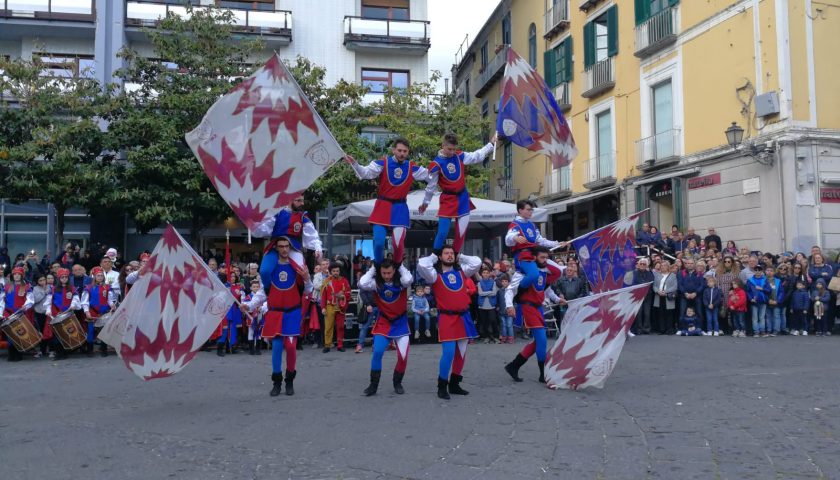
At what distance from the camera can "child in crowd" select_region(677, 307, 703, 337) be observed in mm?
14953

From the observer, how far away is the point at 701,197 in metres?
20.3

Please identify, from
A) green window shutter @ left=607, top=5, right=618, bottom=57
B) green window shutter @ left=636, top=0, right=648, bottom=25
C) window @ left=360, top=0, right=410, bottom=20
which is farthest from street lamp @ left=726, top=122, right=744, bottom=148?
window @ left=360, top=0, right=410, bottom=20

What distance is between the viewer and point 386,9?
102ft

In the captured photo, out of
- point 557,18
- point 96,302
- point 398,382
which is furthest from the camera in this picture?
point 557,18

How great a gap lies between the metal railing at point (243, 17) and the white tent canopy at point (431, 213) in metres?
13.8

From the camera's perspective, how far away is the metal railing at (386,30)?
29703 millimetres

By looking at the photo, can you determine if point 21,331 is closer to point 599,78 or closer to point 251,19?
point 251,19

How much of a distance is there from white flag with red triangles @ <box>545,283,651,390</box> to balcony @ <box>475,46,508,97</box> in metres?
25.8

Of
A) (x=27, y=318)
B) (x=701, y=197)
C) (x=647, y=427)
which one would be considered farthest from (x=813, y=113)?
(x=27, y=318)

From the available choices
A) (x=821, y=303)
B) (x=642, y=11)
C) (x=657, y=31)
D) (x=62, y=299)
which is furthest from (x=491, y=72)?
(x=62, y=299)

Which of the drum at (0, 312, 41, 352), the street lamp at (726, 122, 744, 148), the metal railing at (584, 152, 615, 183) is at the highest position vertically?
the metal railing at (584, 152, 615, 183)

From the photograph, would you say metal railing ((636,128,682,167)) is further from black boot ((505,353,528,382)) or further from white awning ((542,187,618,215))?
black boot ((505,353,528,382))

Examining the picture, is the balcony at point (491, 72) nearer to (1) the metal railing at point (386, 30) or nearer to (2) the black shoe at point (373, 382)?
(1) the metal railing at point (386, 30)

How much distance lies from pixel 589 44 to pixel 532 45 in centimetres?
564
